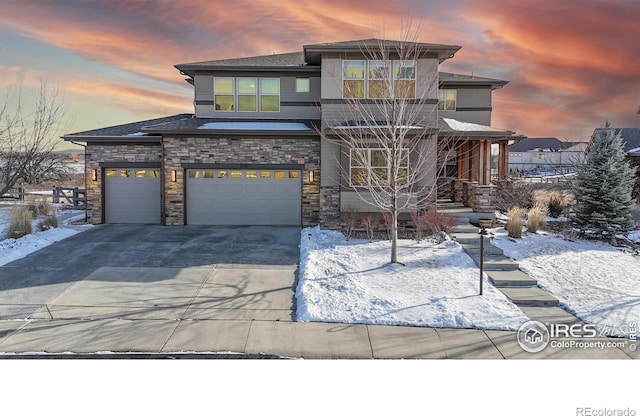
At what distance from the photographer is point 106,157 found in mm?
14484

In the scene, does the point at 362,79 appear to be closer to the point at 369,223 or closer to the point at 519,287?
the point at 369,223

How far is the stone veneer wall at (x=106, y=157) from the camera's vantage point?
1445 cm

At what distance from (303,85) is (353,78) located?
241 cm

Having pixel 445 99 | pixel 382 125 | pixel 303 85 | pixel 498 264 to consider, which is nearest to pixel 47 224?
pixel 303 85

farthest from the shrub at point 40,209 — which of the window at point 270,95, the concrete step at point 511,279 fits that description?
the concrete step at point 511,279

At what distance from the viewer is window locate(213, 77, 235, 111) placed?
597 inches

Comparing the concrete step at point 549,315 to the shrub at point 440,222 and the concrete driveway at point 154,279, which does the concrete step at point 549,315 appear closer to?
the concrete driveway at point 154,279

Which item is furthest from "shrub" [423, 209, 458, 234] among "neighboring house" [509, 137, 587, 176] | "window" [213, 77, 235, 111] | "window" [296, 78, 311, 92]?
"neighboring house" [509, 137, 587, 176]

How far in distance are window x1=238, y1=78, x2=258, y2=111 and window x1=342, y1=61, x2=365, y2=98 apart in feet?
11.8

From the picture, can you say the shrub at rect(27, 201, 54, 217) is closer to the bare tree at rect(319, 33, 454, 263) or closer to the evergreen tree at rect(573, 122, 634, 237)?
the bare tree at rect(319, 33, 454, 263)

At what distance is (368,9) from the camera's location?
423 inches

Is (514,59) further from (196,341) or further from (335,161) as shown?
(196,341)

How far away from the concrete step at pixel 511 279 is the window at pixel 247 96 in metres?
10.3

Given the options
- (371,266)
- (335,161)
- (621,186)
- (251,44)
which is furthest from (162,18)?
(621,186)
